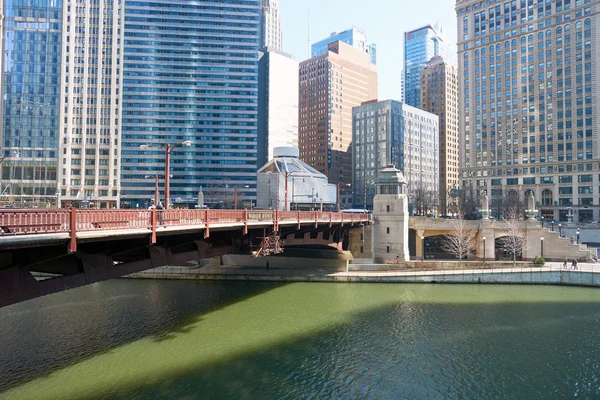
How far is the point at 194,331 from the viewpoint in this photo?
29812 millimetres

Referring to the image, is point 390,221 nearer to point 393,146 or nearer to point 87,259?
point 87,259

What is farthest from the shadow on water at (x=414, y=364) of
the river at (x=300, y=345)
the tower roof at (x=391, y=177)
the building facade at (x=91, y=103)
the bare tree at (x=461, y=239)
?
the building facade at (x=91, y=103)

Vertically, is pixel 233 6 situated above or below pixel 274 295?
above

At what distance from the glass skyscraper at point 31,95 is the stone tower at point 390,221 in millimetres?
95780

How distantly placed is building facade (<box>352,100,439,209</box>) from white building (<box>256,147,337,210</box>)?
45.6 m

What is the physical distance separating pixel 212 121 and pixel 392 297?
113 m

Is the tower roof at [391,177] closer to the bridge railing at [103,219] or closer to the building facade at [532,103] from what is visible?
the bridge railing at [103,219]

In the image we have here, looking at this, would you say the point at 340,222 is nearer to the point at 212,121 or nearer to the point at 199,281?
the point at 199,281

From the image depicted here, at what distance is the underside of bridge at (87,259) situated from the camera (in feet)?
53.2

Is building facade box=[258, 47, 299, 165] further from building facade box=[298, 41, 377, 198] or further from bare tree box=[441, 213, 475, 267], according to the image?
bare tree box=[441, 213, 475, 267]

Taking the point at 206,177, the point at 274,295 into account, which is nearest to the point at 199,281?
the point at 274,295

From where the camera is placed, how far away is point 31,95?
114 m

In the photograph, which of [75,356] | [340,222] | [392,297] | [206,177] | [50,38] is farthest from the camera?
[206,177]

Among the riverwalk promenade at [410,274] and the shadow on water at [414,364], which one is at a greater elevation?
the riverwalk promenade at [410,274]
